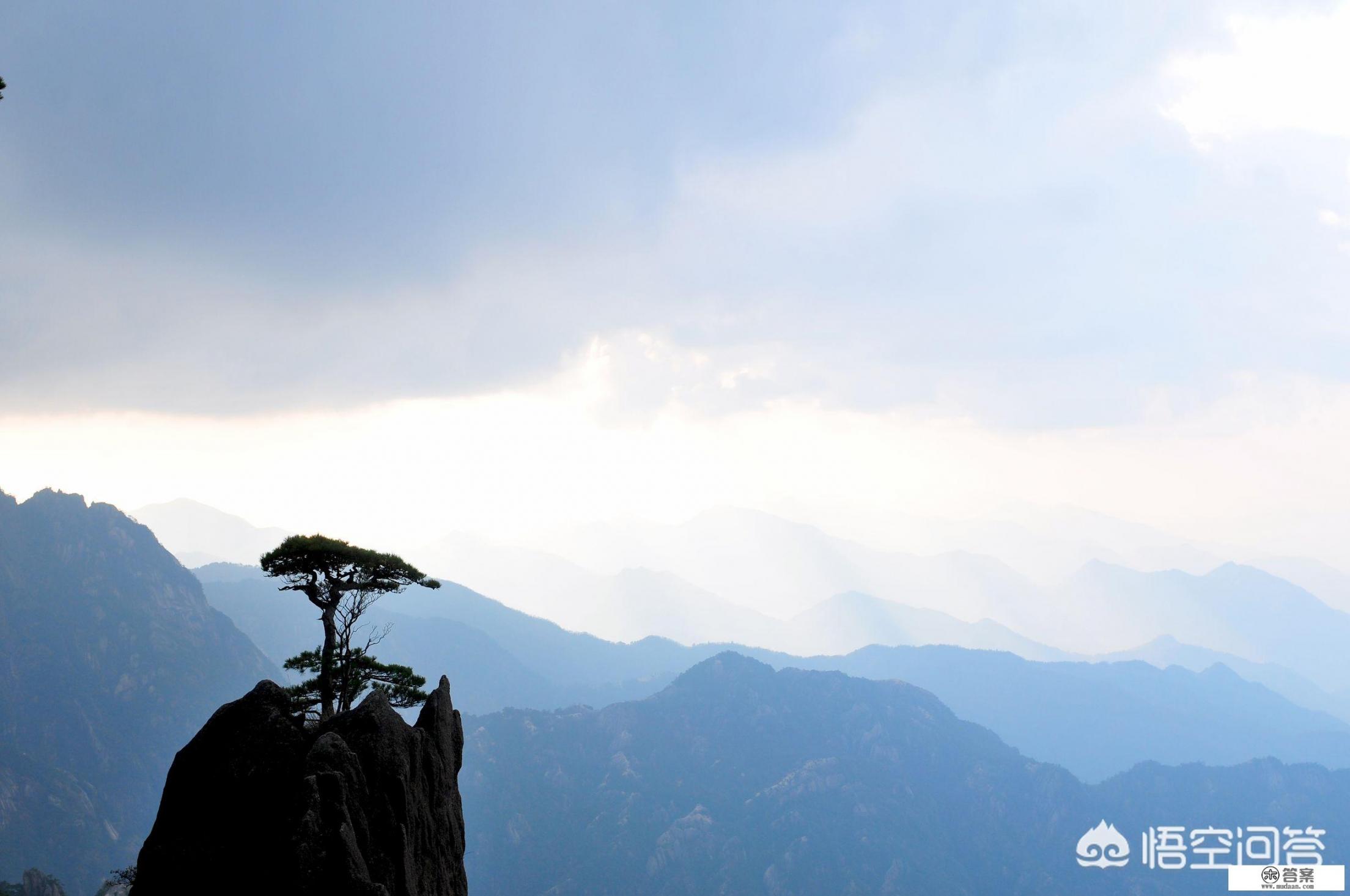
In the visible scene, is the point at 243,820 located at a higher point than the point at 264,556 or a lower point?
lower

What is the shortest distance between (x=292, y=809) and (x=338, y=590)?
13965 millimetres

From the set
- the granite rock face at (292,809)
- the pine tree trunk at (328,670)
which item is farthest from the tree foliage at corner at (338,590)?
the granite rock face at (292,809)

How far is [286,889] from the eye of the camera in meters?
25.8

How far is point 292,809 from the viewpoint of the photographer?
2714cm

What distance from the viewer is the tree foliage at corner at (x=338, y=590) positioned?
3834cm

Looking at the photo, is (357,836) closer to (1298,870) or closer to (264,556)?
(264,556)

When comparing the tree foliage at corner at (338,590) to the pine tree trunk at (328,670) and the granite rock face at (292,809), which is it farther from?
the granite rock face at (292,809)

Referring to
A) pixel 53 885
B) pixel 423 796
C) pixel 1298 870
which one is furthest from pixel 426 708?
pixel 1298 870

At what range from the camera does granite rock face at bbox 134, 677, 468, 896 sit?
26484 mm

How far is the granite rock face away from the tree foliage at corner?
5590mm

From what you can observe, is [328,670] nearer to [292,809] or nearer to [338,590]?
[338,590]

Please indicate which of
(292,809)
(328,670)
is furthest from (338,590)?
(292,809)

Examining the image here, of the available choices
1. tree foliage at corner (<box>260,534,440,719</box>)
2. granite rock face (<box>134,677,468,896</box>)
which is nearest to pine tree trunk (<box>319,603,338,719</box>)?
tree foliage at corner (<box>260,534,440,719</box>)

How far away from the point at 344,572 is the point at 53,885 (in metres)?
220
